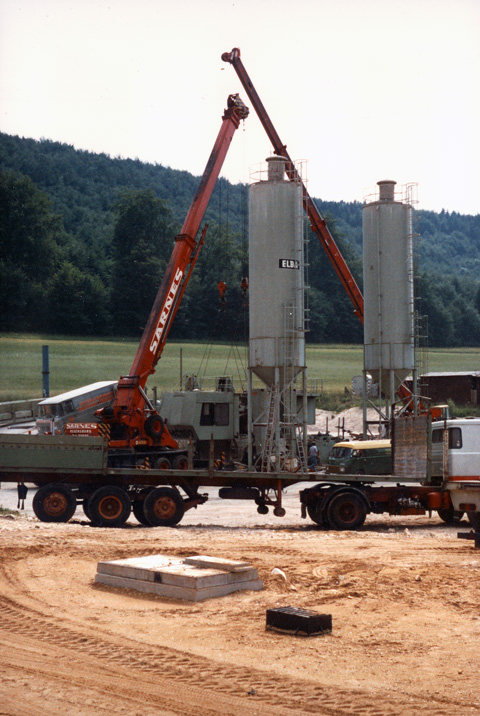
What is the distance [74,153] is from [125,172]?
34.7 feet

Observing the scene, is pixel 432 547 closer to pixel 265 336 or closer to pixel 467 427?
pixel 467 427

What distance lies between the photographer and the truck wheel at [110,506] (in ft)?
70.9

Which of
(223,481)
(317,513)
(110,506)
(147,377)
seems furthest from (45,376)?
(317,513)

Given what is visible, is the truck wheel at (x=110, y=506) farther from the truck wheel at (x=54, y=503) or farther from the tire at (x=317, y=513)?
the tire at (x=317, y=513)

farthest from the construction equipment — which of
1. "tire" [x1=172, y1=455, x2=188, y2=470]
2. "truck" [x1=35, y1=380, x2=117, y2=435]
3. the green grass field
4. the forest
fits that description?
the forest

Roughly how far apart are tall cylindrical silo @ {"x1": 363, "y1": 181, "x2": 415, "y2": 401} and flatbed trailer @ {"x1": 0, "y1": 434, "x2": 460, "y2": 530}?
12.3 m

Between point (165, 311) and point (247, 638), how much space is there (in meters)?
18.9

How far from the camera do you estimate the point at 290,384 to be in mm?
27562

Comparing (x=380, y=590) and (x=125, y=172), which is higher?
(x=125, y=172)

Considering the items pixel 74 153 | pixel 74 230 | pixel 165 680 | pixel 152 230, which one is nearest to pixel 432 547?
pixel 165 680

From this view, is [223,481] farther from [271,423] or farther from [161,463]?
[161,463]

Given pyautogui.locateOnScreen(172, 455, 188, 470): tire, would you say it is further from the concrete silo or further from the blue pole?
the blue pole

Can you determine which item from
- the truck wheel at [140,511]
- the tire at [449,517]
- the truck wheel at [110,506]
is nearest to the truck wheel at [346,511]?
the tire at [449,517]

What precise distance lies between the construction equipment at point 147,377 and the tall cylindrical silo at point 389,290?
7297mm
